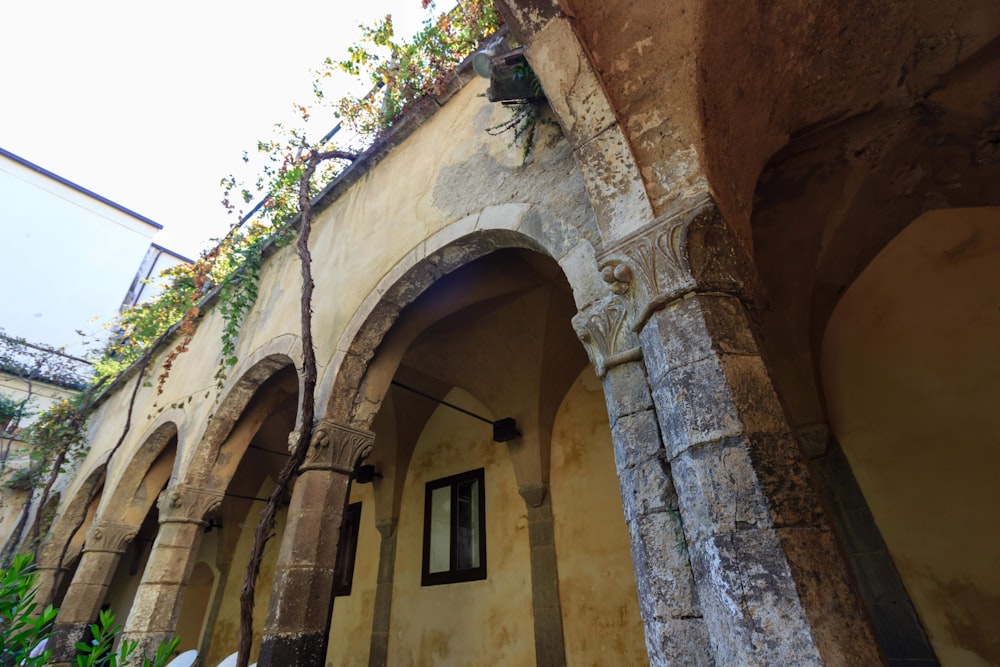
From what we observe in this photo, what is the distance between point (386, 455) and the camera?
6562 millimetres

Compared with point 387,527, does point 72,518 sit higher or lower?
higher

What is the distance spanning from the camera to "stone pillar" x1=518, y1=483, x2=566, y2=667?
4.23 metres

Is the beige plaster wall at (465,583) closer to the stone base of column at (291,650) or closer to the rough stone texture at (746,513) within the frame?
the stone base of column at (291,650)

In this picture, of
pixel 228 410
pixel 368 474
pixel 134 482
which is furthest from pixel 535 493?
pixel 134 482

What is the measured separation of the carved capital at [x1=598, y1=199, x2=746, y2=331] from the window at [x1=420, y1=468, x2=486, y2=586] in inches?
164

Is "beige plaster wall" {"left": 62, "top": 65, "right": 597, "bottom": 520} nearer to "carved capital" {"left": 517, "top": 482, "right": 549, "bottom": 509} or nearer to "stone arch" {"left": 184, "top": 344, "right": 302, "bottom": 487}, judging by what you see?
"stone arch" {"left": 184, "top": 344, "right": 302, "bottom": 487}

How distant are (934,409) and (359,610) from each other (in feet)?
20.2

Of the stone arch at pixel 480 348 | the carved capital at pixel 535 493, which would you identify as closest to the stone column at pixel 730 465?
the stone arch at pixel 480 348

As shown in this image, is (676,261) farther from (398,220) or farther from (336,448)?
(398,220)

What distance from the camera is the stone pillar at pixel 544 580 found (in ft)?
13.9

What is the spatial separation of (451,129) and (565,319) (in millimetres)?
2098

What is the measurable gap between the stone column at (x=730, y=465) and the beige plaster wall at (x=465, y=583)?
11.9 ft

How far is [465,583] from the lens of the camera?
5188 mm

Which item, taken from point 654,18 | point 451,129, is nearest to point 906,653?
point 654,18
